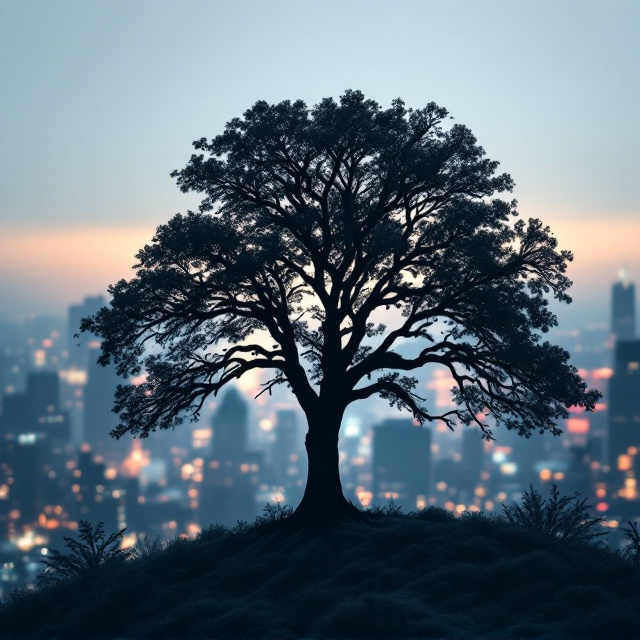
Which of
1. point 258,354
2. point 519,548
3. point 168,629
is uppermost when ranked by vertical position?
point 258,354

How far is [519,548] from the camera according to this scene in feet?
111

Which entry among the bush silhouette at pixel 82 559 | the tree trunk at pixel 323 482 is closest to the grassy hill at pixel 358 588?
the bush silhouette at pixel 82 559

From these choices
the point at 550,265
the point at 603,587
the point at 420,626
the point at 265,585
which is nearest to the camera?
the point at 420,626

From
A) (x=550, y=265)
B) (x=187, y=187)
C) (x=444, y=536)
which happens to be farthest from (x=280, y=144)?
(x=444, y=536)

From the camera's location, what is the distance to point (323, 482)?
36.6 m

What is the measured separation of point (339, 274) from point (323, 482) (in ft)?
22.8

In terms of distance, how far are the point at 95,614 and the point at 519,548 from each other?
41.8 ft

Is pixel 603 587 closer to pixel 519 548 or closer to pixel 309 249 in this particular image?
pixel 519 548

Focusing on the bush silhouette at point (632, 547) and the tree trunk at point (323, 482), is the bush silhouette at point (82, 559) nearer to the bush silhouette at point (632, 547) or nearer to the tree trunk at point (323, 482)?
the tree trunk at point (323, 482)

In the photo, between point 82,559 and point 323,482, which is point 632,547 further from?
point 82,559

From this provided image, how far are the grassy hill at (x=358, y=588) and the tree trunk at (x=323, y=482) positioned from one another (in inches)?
31.5

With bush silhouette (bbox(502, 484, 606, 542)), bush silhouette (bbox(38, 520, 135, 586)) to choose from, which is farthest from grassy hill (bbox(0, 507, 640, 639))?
bush silhouette (bbox(502, 484, 606, 542))

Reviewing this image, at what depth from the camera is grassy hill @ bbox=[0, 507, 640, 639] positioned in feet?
87.6

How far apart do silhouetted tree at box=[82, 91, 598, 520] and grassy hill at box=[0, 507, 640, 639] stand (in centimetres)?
302
